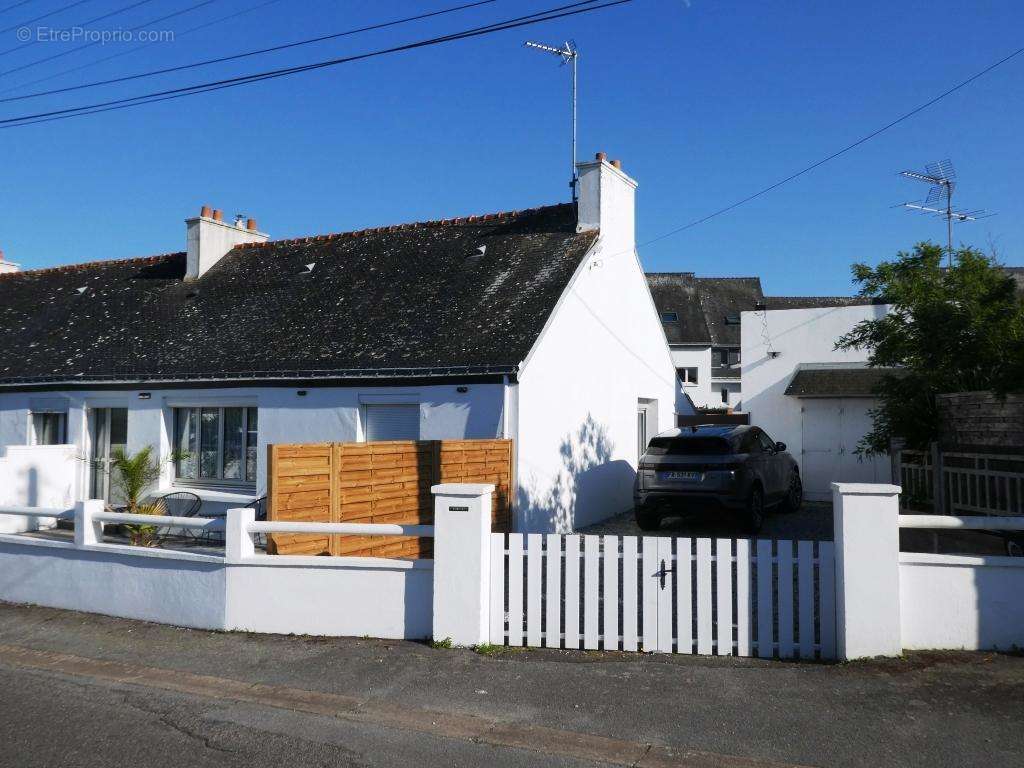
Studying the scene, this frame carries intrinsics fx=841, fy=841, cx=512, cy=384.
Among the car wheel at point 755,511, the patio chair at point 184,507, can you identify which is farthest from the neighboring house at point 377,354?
the car wheel at point 755,511

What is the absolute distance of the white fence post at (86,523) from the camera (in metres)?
8.73

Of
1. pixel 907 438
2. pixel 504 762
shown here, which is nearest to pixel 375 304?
pixel 907 438

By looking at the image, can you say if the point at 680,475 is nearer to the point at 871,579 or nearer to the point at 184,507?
the point at 871,579

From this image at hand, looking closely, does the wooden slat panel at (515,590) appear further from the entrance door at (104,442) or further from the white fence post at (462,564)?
the entrance door at (104,442)

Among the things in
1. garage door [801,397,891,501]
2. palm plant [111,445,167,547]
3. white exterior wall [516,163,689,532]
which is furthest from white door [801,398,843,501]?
palm plant [111,445,167,547]

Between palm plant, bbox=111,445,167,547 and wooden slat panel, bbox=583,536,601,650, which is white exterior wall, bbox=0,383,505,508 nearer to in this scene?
palm plant, bbox=111,445,167,547

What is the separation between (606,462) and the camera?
1534 cm

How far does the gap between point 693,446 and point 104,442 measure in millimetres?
10412

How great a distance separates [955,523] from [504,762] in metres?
3.98

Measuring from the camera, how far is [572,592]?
709 cm

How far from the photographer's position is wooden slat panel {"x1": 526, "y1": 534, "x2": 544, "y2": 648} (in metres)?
7.02

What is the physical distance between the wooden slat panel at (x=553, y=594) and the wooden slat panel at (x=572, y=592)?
0.24ft

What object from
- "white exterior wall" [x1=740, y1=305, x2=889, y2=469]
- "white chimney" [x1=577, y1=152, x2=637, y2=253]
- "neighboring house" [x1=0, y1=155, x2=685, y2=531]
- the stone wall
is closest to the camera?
the stone wall

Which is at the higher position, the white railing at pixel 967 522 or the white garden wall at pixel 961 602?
the white railing at pixel 967 522
